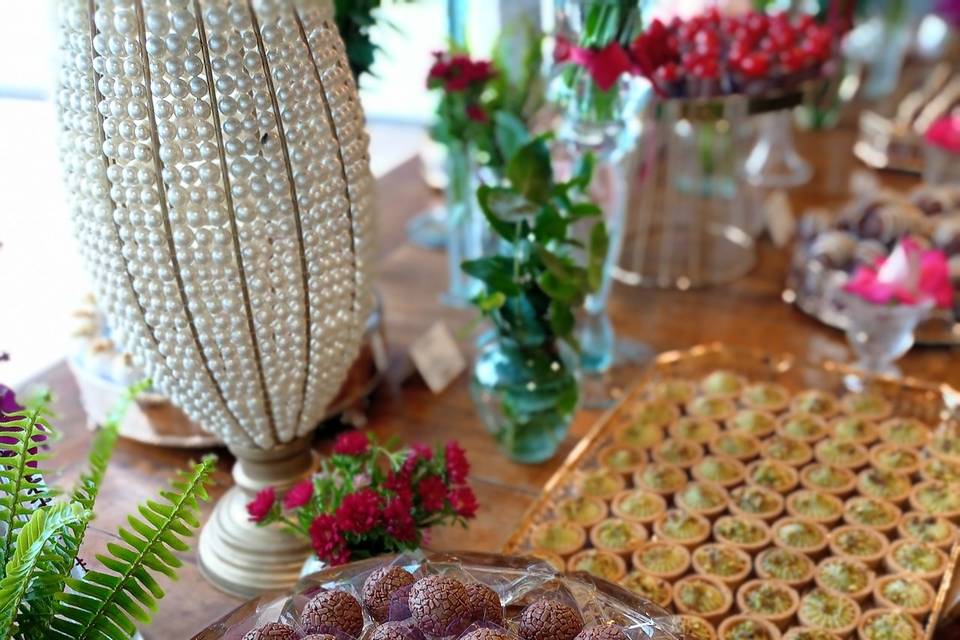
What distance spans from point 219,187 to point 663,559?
59 centimetres

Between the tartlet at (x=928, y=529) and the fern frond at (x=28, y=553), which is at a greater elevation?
the fern frond at (x=28, y=553)

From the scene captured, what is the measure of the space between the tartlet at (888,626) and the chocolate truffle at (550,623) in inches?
13.8

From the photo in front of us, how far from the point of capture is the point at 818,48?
1.63 meters

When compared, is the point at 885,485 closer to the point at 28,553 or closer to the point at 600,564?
the point at 600,564

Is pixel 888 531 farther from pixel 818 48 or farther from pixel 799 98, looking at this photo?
pixel 818 48

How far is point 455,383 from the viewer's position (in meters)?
1.43

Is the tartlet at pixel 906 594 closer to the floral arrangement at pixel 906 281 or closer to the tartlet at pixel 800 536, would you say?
the tartlet at pixel 800 536

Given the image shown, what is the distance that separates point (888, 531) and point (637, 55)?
0.62 metres

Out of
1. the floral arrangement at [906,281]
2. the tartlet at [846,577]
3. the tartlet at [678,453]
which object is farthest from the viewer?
the floral arrangement at [906,281]

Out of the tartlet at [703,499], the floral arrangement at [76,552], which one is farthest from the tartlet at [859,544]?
the floral arrangement at [76,552]

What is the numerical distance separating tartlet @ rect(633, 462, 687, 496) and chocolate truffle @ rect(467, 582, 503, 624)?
1.38 feet

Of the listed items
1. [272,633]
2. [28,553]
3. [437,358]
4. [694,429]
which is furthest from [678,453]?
[28,553]

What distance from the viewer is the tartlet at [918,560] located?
39.3 inches

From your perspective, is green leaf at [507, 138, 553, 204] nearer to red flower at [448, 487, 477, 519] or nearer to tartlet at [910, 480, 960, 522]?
red flower at [448, 487, 477, 519]
